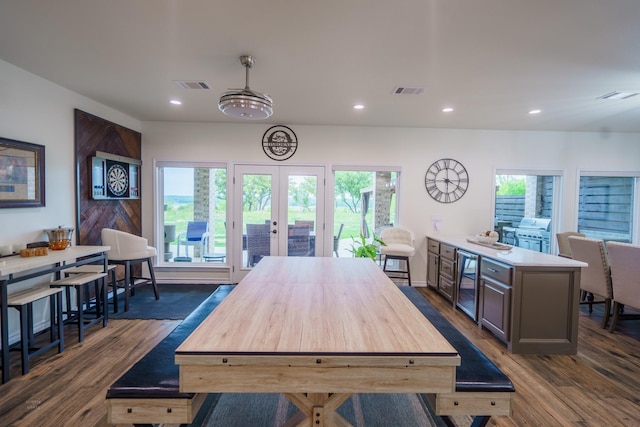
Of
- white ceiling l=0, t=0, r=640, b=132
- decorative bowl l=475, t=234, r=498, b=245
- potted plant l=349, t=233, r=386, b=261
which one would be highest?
white ceiling l=0, t=0, r=640, b=132

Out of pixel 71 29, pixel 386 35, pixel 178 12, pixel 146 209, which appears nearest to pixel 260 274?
pixel 178 12

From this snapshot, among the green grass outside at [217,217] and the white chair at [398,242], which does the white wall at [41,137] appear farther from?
the white chair at [398,242]

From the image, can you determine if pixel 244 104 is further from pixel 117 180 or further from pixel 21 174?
pixel 117 180

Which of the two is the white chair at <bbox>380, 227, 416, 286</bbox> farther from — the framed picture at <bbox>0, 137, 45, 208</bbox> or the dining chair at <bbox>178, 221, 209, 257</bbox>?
the framed picture at <bbox>0, 137, 45, 208</bbox>

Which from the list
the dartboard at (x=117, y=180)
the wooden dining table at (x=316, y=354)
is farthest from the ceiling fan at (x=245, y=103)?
the dartboard at (x=117, y=180)

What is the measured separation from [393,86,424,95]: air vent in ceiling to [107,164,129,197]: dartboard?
379 cm

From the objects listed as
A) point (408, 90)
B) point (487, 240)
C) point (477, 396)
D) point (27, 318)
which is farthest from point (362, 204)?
point (27, 318)

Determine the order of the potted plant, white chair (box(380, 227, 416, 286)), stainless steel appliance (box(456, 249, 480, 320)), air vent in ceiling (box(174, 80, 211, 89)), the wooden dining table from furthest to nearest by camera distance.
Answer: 1. the potted plant
2. white chair (box(380, 227, 416, 286))
3. stainless steel appliance (box(456, 249, 480, 320))
4. air vent in ceiling (box(174, 80, 211, 89))
5. the wooden dining table

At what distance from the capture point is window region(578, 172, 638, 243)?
496 centimetres

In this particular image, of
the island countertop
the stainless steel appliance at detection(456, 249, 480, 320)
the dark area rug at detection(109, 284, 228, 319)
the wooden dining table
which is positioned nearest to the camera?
the wooden dining table

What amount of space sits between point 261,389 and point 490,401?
105 cm

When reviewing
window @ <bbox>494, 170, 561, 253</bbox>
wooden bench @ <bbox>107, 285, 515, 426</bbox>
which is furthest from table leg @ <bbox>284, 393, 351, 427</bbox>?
window @ <bbox>494, 170, 561, 253</bbox>

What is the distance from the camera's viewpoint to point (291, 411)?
1.96 meters

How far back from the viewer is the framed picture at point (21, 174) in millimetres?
2607
